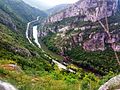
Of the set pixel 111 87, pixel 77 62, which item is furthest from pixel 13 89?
pixel 77 62

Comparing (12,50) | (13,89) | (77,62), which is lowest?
(13,89)

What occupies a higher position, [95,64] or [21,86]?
[95,64]

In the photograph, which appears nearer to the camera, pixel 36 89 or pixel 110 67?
pixel 36 89

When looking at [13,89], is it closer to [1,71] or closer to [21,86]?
[21,86]

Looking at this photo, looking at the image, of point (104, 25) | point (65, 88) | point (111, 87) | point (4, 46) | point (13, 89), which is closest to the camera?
point (104, 25)

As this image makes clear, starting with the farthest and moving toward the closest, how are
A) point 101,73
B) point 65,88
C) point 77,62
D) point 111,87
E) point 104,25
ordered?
point 77,62, point 101,73, point 65,88, point 111,87, point 104,25

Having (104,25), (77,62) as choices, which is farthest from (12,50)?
(104,25)

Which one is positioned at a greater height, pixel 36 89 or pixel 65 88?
pixel 65 88

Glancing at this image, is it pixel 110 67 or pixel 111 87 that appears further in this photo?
pixel 110 67

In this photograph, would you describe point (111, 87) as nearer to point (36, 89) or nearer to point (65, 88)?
point (36, 89)
